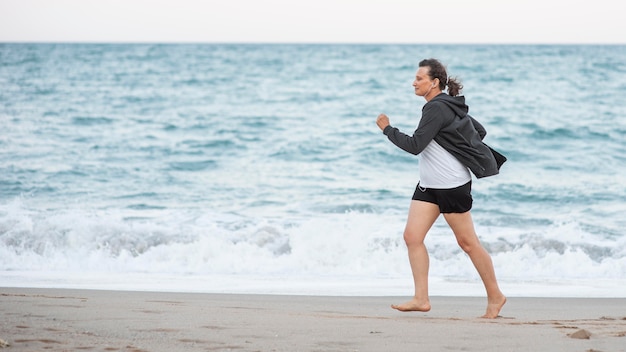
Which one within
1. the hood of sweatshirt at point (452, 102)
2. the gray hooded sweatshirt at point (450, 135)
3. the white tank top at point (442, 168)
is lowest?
the white tank top at point (442, 168)

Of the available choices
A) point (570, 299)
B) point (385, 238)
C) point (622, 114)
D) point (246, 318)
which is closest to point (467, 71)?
point (622, 114)

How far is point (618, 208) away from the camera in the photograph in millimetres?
12156

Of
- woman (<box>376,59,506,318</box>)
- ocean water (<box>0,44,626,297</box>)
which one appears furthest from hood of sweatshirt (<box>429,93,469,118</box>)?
ocean water (<box>0,44,626,297</box>)

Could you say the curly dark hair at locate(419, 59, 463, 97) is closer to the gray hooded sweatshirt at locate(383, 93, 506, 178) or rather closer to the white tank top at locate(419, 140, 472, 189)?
the gray hooded sweatshirt at locate(383, 93, 506, 178)

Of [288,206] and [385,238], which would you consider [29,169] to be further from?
[385,238]

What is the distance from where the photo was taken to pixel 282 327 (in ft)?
14.8

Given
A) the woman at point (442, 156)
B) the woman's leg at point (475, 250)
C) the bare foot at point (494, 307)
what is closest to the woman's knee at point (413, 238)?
the woman at point (442, 156)

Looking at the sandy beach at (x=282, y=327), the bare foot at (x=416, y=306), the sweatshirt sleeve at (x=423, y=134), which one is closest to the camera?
the sandy beach at (x=282, y=327)

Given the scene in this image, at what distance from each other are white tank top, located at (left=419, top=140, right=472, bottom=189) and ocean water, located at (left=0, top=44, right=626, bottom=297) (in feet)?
8.30

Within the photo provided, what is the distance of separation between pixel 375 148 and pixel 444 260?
864cm

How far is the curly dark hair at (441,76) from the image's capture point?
488 centimetres

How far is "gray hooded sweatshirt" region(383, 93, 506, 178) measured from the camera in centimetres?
468

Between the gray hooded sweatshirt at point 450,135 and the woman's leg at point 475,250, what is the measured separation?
332 mm

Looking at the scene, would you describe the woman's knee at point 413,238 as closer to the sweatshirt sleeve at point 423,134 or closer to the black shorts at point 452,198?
the black shorts at point 452,198
